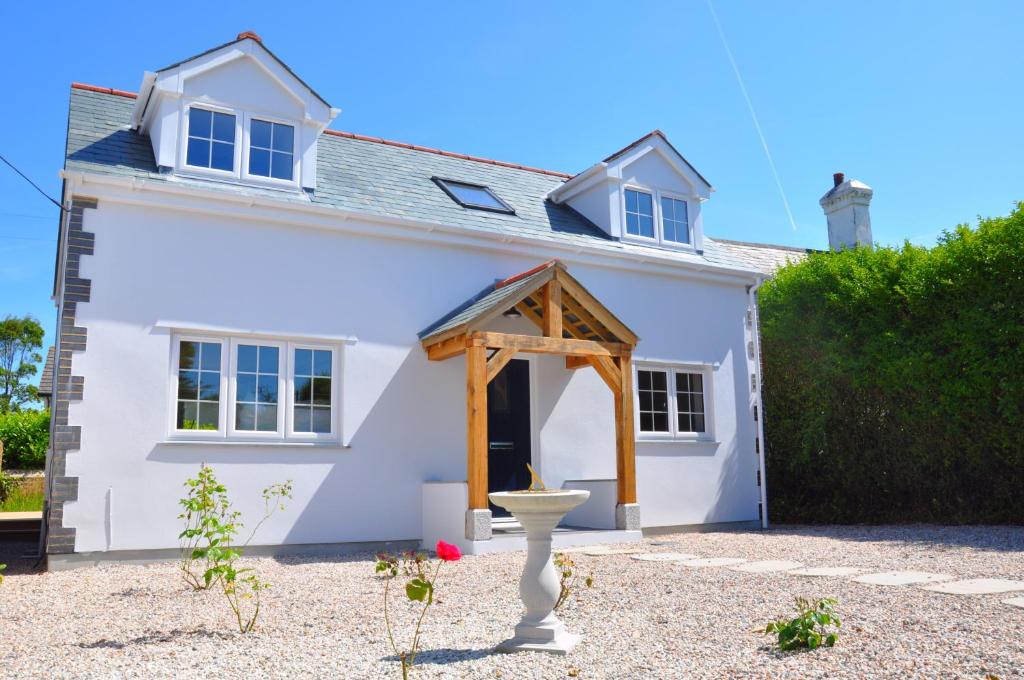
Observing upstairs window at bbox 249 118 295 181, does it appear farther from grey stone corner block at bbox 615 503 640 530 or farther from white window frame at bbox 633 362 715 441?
grey stone corner block at bbox 615 503 640 530

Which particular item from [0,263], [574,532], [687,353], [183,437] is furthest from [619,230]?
[0,263]

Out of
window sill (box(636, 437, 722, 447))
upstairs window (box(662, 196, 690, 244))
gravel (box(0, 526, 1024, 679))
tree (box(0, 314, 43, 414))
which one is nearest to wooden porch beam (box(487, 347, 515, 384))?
gravel (box(0, 526, 1024, 679))

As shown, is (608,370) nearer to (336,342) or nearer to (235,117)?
(336,342)

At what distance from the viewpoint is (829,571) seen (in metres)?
6.91

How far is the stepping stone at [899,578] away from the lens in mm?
6262

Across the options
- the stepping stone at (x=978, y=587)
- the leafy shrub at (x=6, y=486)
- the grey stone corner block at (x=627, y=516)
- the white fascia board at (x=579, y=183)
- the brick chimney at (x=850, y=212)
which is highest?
the brick chimney at (x=850, y=212)

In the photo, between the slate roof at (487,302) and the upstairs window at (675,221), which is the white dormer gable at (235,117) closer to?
the slate roof at (487,302)

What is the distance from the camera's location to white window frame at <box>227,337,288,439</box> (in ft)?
29.1

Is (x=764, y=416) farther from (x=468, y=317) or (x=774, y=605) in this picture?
(x=774, y=605)

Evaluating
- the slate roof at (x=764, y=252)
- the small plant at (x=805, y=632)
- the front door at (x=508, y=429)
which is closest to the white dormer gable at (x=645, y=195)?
the front door at (x=508, y=429)

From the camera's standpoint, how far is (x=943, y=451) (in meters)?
10.8

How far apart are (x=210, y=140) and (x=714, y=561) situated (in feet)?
24.8

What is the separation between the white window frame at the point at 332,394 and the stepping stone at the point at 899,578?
5.87m

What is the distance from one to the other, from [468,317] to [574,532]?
307cm
